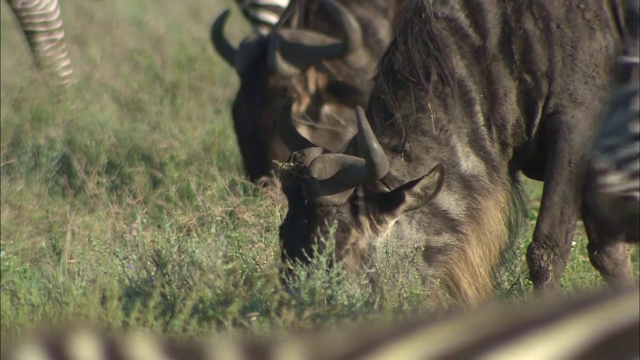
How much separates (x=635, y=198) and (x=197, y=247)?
1.50m

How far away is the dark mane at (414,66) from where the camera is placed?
4.68 meters

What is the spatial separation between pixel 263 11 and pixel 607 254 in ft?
17.3

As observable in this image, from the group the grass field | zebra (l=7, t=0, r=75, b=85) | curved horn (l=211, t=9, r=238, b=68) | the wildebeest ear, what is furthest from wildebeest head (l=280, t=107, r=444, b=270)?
zebra (l=7, t=0, r=75, b=85)

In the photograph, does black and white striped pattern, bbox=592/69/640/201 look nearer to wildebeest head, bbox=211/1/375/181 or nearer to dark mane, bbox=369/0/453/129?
dark mane, bbox=369/0/453/129

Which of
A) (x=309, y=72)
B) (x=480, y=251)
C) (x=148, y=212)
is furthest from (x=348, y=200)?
(x=309, y=72)

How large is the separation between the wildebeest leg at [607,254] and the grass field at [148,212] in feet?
0.49

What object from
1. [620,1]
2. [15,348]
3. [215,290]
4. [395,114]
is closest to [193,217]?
[395,114]

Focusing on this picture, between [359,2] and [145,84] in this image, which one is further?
[145,84]

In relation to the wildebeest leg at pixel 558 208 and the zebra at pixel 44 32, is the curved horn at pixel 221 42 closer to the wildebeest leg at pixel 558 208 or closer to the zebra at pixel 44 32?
the zebra at pixel 44 32

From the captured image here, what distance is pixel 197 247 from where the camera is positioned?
405 cm

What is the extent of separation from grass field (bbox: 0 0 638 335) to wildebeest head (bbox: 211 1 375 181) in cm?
28

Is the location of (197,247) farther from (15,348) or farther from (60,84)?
(60,84)

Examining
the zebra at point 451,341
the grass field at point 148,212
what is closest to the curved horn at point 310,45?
the grass field at point 148,212

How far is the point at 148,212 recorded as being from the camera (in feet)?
18.8
